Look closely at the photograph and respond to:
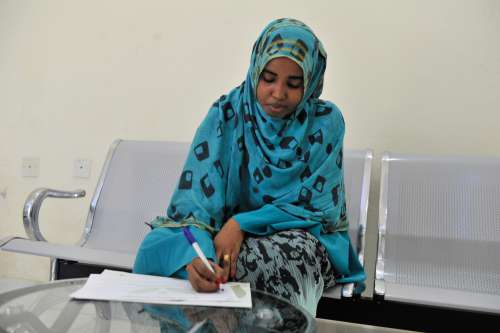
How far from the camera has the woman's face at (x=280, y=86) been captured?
1.06m

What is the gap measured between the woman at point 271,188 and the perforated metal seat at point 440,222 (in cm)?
32

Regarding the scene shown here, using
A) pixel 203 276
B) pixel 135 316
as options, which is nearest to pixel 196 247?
pixel 203 276

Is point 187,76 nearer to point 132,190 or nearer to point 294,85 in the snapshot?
point 132,190

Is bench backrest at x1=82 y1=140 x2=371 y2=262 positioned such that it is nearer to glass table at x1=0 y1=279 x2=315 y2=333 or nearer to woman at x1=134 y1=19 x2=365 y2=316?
woman at x1=134 y1=19 x2=365 y2=316

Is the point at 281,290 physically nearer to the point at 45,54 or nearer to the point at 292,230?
the point at 292,230

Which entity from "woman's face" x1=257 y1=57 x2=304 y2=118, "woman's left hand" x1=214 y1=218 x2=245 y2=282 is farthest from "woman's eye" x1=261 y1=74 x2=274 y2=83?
"woman's left hand" x1=214 y1=218 x2=245 y2=282

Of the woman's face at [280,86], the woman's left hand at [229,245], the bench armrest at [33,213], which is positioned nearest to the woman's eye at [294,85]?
the woman's face at [280,86]

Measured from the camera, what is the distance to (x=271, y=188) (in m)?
1.12

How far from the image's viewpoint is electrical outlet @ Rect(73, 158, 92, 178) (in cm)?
215

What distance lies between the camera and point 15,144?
2.29m

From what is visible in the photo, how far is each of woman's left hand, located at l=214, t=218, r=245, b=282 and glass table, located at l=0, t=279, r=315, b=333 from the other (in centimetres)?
13

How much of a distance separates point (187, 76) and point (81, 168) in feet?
2.10

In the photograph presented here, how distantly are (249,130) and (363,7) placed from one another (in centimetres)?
91

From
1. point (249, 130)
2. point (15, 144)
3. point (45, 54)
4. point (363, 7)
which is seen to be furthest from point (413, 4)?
point (15, 144)
